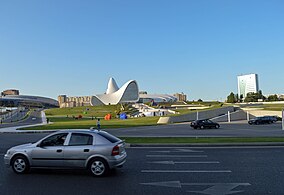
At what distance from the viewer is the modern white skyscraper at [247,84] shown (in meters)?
174

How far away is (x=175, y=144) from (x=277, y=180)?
964cm

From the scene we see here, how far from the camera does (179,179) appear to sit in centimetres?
886

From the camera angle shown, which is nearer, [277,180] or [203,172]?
[277,180]

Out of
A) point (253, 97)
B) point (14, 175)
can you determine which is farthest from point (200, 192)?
point (253, 97)

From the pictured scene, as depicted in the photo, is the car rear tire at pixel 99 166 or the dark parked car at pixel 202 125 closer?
the car rear tire at pixel 99 166

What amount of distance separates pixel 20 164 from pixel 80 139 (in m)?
2.08

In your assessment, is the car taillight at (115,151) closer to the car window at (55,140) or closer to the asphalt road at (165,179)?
the asphalt road at (165,179)

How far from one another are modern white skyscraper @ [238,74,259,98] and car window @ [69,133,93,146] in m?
171

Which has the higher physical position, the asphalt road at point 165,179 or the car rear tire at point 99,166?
the car rear tire at point 99,166

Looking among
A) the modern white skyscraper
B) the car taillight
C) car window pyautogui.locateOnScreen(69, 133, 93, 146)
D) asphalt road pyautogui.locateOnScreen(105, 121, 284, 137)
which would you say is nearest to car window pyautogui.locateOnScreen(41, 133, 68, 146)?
car window pyautogui.locateOnScreen(69, 133, 93, 146)

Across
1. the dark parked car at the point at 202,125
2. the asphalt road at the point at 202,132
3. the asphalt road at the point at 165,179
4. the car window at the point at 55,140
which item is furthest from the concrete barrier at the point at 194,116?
the car window at the point at 55,140

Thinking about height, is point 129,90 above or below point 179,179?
above

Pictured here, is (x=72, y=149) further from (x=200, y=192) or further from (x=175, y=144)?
(x=175, y=144)

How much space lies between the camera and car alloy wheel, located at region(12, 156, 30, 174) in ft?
31.2
